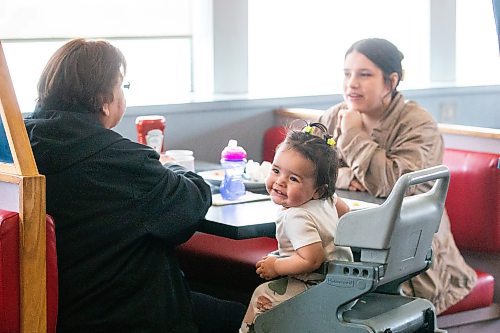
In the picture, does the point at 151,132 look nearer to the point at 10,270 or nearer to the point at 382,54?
the point at 382,54

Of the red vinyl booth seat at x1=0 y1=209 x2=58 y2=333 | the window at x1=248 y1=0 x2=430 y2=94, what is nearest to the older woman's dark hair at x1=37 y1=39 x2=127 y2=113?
the red vinyl booth seat at x1=0 y1=209 x2=58 y2=333

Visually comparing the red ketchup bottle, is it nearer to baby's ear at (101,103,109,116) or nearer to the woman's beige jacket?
the woman's beige jacket

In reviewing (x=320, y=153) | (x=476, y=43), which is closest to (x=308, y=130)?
(x=320, y=153)

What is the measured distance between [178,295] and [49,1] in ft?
6.59

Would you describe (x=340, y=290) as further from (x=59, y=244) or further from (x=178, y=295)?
(x=59, y=244)

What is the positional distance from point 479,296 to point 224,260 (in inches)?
37.0

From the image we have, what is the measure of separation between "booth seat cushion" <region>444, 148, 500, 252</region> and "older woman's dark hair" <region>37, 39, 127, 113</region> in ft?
5.18

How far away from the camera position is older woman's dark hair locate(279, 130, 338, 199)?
253 cm

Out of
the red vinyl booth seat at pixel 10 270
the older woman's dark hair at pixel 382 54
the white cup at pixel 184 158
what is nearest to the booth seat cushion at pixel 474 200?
the older woman's dark hair at pixel 382 54

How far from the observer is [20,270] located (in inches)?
91.3

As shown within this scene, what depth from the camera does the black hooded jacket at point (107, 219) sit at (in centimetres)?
245

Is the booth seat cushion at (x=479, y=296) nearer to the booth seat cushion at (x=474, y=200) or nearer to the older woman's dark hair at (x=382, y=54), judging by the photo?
the booth seat cushion at (x=474, y=200)

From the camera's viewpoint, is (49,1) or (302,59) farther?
(302,59)

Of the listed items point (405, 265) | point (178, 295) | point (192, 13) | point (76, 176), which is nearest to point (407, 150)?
point (405, 265)
